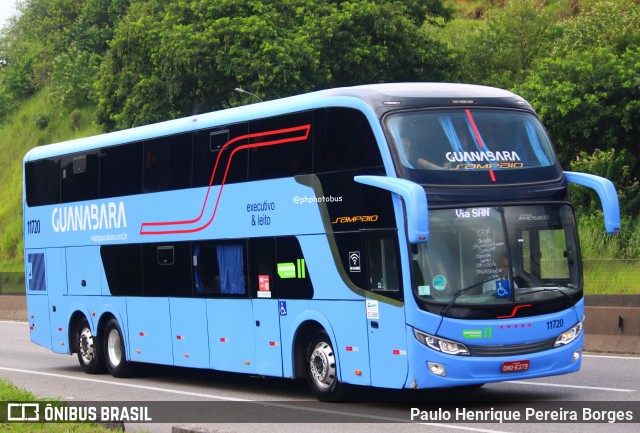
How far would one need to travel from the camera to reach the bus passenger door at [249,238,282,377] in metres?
15.2

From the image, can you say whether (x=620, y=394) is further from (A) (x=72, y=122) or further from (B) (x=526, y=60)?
(A) (x=72, y=122)

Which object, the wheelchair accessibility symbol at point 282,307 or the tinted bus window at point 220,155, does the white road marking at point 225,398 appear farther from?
the tinted bus window at point 220,155

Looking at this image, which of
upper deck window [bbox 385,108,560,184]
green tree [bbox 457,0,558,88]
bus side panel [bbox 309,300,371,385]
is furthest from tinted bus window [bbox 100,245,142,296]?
green tree [bbox 457,0,558,88]

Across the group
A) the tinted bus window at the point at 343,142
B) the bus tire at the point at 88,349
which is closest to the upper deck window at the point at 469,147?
the tinted bus window at the point at 343,142

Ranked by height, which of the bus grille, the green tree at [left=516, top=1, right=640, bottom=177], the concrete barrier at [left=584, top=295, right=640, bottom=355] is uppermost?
the green tree at [left=516, top=1, right=640, bottom=177]

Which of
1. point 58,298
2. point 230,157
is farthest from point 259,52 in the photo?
point 230,157

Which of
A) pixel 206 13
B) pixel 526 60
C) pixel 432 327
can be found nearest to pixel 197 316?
pixel 432 327

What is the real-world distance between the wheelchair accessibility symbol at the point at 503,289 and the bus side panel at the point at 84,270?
9.24 m

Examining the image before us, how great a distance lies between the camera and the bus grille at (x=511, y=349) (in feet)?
41.2

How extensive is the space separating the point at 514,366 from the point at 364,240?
7.72 feet

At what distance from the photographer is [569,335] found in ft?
43.3

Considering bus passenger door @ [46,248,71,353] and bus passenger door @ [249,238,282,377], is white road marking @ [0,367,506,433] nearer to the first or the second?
bus passenger door @ [249,238,282,377]

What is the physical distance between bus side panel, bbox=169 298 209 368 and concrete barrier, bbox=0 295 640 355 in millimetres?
7394

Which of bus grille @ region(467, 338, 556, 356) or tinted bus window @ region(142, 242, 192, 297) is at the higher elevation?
tinted bus window @ region(142, 242, 192, 297)
